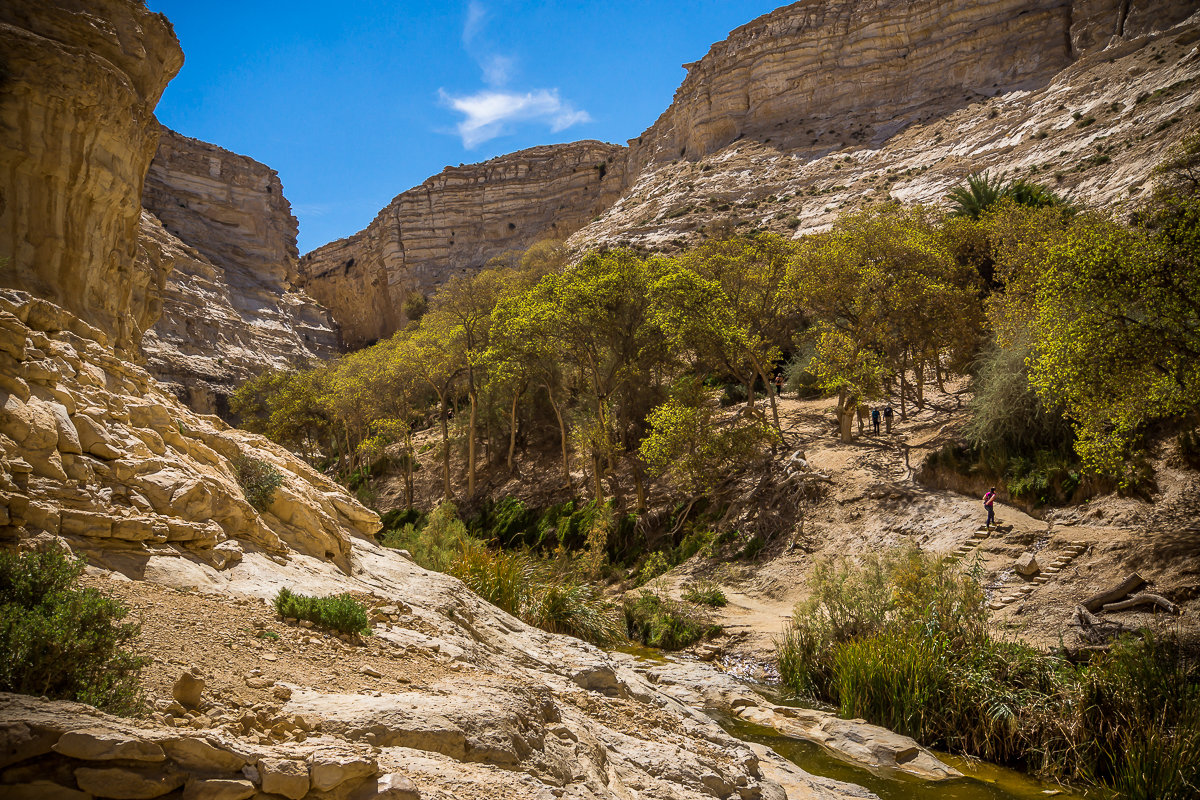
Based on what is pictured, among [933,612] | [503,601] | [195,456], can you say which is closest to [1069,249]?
[933,612]

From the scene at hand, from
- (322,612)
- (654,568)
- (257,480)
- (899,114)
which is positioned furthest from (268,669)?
(899,114)

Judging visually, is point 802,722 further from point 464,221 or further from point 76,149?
point 464,221

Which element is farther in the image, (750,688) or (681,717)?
(750,688)

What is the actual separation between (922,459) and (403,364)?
25166mm

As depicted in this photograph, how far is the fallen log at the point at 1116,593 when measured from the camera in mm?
11016

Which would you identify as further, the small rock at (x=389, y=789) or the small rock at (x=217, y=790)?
the small rock at (x=389, y=789)

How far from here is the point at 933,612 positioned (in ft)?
33.3

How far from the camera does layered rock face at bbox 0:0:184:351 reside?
12133 millimetres

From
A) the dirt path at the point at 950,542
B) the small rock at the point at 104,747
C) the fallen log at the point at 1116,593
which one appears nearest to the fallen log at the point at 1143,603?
the fallen log at the point at 1116,593

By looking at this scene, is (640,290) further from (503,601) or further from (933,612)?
(933,612)

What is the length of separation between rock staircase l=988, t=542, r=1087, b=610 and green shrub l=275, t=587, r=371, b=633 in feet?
39.1

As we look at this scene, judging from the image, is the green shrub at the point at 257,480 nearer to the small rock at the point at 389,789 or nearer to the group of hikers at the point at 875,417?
the small rock at the point at 389,789

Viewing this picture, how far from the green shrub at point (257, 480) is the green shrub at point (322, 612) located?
3.23m

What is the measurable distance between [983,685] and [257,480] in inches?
427
